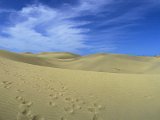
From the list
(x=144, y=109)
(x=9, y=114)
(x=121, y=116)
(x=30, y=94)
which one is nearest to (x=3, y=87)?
(x=30, y=94)

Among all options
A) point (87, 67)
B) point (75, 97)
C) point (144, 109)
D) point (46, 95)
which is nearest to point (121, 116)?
point (144, 109)

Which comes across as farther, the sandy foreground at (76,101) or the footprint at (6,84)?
the footprint at (6,84)

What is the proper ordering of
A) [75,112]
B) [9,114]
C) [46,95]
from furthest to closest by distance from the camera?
[46,95], [75,112], [9,114]

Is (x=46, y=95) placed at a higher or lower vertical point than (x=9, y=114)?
higher

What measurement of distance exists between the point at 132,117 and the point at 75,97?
228 centimetres

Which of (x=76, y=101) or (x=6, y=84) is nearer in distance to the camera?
(x=76, y=101)

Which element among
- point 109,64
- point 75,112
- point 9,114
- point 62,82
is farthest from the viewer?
point 109,64

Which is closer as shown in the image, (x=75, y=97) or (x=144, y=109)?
(x=144, y=109)

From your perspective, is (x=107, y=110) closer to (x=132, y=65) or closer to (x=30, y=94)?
(x=30, y=94)

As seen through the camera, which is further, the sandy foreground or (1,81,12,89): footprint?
A: (1,81,12,89): footprint

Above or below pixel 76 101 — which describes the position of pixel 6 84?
above

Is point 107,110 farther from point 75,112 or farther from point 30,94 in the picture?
point 30,94

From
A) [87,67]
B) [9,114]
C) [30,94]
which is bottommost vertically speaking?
[9,114]

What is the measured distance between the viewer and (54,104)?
691 cm
